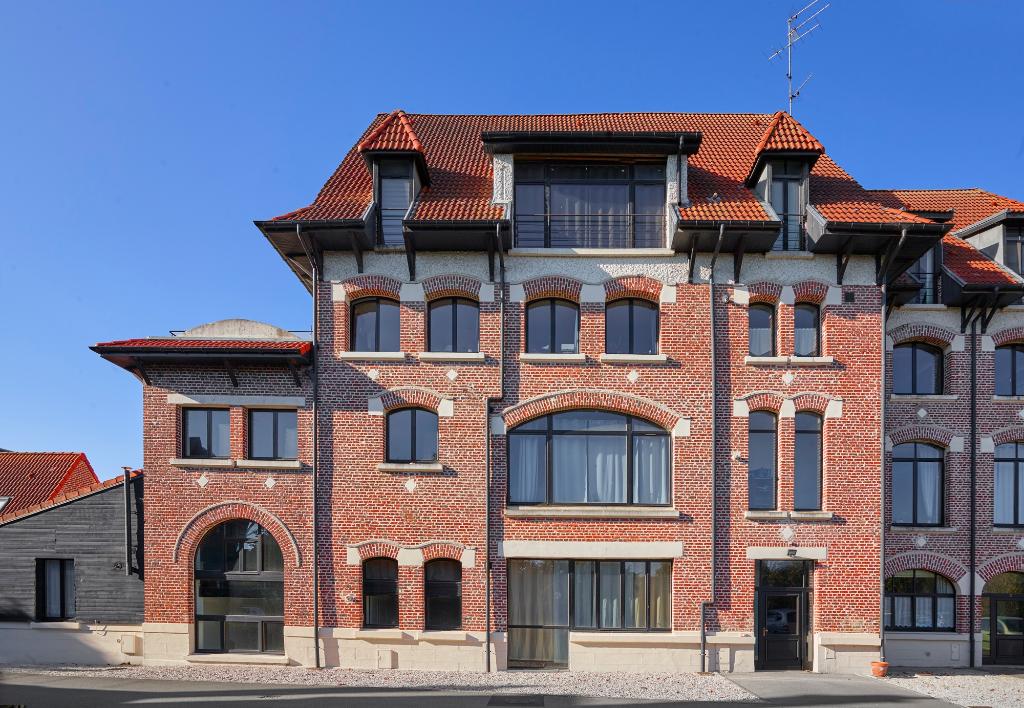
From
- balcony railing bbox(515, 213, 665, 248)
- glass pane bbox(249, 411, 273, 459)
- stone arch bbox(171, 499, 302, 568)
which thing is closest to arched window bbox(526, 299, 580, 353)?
balcony railing bbox(515, 213, 665, 248)

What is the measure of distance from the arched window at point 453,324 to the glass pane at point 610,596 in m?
6.02

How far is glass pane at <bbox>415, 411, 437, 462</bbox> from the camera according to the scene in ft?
53.1

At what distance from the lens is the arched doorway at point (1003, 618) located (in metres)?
17.3

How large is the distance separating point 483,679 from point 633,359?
7.78 meters

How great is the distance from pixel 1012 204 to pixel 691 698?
17.1 metres

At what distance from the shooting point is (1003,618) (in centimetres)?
1734

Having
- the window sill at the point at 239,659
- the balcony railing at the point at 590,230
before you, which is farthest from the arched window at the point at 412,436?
the window sill at the point at 239,659

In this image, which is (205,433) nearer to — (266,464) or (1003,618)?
(266,464)

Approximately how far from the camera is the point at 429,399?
16.0 meters

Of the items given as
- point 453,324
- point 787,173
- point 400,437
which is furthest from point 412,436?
point 787,173

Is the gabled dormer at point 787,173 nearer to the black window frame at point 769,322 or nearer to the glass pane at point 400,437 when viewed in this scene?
the black window frame at point 769,322

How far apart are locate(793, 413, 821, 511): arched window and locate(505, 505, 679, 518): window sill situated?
3.06m

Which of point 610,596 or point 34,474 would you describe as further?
point 34,474

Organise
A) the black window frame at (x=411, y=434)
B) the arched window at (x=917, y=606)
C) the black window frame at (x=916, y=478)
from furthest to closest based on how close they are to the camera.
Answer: the black window frame at (x=916, y=478), the arched window at (x=917, y=606), the black window frame at (x=411, y=434)
